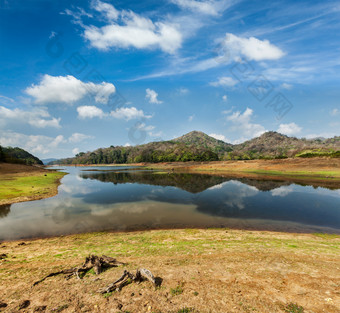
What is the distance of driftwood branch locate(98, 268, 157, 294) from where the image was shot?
23.3 ft

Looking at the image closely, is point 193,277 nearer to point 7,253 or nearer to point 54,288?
point 54,288

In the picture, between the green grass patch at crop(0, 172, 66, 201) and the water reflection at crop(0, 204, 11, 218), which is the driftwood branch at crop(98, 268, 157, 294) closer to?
the water reflection at crop(0, 204, 11, 218)

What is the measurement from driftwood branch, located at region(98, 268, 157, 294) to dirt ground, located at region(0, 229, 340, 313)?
9.1 inches

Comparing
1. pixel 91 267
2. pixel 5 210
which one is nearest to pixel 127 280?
pixel 91 267

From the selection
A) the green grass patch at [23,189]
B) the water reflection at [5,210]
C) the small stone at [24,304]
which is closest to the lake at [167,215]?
the water reflection at [5,210]

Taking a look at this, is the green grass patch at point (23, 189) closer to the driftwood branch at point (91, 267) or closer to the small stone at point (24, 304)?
the driftwood branch at point (91, 267)

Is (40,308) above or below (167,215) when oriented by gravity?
above

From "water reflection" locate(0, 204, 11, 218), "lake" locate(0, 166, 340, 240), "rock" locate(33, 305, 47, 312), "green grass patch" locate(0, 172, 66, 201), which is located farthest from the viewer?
"green grass patch" locate(0, 172, 66, 201)

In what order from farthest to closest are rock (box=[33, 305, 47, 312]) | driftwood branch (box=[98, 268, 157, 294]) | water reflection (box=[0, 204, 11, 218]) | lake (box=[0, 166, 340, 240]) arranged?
water reflection (box=[0, 204, 11, 218]) < lake (box=[0, 166, 340, 240]) < driftwood branch (box=[98, 268, 157, 294]) < rock (box=[33, 305, 47, 312])

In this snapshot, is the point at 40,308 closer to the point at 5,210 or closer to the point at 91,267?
the point at 91,267

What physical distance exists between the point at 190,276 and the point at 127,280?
3.05 meters

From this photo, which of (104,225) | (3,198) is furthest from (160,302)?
(3,198)

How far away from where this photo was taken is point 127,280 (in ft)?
25.3

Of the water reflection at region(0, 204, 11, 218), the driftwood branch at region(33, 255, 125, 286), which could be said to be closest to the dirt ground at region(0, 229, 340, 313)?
the driftwood branch at region(33, 255, 125, 286)
